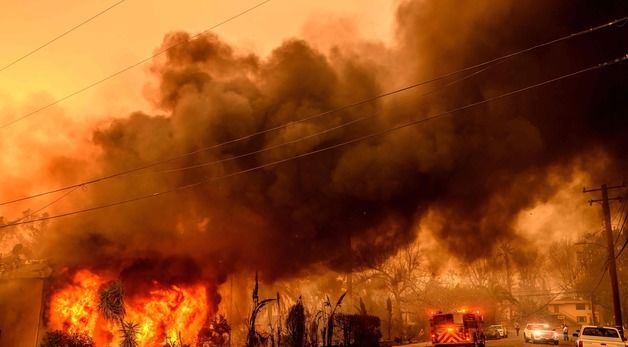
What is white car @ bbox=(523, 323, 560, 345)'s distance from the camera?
31267 millimetres

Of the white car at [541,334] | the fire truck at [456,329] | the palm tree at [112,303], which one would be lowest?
the white car at [541,334]

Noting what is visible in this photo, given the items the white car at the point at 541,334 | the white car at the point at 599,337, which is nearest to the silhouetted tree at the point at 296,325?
the white car at the point at 599,337

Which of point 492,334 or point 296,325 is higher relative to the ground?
point 296,325

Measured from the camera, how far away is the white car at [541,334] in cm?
3127

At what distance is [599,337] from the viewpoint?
16.2m

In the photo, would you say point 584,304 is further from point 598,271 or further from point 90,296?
point 90,296

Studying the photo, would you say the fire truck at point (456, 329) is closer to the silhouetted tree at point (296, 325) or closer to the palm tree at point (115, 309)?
the silhouetted tree at point (296, 325)

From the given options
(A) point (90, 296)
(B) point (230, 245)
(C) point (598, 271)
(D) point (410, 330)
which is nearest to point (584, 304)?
(C) point (598, 271)

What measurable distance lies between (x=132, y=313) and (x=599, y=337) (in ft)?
52.6

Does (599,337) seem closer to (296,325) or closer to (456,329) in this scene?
(456,329)

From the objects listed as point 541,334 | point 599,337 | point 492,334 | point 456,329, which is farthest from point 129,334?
point 492,334

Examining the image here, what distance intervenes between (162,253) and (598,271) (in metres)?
46.3

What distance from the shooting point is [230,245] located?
22.6 meters

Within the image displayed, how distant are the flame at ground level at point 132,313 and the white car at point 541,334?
21.6 meters
